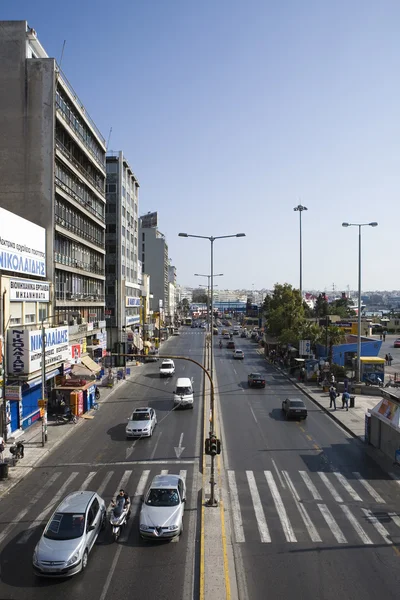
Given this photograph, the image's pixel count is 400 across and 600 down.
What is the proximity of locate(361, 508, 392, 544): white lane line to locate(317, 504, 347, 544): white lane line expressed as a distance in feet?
4.38

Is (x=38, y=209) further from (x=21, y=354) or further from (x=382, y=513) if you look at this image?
(x=382, y=513)

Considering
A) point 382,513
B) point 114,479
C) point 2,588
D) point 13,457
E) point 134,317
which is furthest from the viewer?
Result: point 134,317

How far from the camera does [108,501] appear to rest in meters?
19.1

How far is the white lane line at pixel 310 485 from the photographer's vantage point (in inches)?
776

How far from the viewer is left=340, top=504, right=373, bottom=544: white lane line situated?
15.8 metres

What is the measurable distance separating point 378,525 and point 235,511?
5054mm

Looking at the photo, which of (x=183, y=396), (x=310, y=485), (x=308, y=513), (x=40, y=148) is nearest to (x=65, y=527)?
(x=308, y=513)

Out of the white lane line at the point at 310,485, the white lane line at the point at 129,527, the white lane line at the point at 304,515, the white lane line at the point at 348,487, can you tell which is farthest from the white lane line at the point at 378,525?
the white lane line at the point at 129,527

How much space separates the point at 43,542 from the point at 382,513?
1213 centimetres

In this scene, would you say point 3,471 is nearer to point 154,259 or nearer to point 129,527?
point 129,527

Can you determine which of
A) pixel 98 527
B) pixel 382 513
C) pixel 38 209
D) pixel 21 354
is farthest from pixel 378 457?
pixel 38 209

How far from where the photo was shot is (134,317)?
81.1 meters

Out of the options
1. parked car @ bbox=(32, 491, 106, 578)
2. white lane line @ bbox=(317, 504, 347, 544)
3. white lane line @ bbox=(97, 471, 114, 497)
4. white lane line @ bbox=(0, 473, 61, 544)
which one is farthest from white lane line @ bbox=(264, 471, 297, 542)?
white lane line @ bbox=(0, 473, 61, 544)

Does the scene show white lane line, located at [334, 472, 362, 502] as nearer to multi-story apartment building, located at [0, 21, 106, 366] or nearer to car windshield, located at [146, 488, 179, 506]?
car windshield, located at [146, 488, 179, 506]
